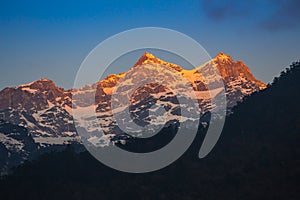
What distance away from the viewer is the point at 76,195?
16975 centimetres

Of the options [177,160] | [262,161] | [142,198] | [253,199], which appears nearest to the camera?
[253,199]

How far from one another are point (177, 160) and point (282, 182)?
48.3 m

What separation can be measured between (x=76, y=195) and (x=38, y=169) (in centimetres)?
3552

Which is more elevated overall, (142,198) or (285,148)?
(285,148)

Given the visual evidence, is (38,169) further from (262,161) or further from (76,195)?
(262,161)

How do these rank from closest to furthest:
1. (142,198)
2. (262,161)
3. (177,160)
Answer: (142,198), (262,161), (177,160)

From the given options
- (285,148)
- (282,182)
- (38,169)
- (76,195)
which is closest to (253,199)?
(282,182)

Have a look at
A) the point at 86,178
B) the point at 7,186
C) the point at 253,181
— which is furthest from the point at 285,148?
the point at 7,186

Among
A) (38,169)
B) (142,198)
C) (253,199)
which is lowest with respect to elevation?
(253,199)

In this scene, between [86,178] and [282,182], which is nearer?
[282,182]

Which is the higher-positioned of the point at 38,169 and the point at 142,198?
the point at 38,169

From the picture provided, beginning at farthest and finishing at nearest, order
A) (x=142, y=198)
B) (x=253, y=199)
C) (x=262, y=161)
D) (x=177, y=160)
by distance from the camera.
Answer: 1. (x=177, y=160)
2. (x=262, y=161)
3. (x=142, y=198)
4. (x=253, y=199)

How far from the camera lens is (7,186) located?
184000mm

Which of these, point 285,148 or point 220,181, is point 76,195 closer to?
point 220,181
